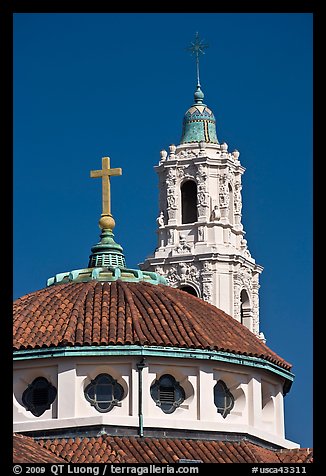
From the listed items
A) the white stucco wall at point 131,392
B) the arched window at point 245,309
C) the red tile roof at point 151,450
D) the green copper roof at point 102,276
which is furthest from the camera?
the arched window at point 245,309

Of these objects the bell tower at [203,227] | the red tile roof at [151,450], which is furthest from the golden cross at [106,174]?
the bell tower at [203,227]

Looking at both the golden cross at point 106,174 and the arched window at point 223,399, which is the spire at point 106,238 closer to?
the golden cross at point 106,174

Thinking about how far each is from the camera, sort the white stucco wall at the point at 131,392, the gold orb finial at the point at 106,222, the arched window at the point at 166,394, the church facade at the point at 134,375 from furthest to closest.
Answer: the gold orb finial at the point at 106,222
the arched window at the point at 166,394
the white stucco wall at the point at 131,392
the church facade at the point at 134,375

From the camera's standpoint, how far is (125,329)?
162 feet

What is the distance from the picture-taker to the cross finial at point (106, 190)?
53.7 meters

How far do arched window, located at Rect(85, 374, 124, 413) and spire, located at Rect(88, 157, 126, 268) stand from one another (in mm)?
5598

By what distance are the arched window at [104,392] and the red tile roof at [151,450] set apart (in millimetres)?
1349

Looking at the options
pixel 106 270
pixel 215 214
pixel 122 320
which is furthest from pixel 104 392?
pixel 215 214

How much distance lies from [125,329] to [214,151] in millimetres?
90238

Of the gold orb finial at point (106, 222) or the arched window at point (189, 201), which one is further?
the arched window at point (189, 201)

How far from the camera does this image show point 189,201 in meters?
140

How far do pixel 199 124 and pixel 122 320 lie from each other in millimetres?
92061
